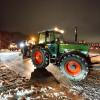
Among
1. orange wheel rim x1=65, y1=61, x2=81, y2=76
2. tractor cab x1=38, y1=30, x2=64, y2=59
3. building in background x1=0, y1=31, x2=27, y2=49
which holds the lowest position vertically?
orange wheel rim x1=65, y1=61, x2=81, y2=76

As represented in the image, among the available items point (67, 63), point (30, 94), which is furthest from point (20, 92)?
point (67, 63)

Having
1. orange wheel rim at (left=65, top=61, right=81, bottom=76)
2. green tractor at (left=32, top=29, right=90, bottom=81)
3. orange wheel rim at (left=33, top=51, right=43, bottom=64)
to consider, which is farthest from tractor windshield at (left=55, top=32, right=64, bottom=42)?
orange wheel rim at (left=65, top=61, right=81, bottom=76)

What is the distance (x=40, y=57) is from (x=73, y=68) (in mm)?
3421

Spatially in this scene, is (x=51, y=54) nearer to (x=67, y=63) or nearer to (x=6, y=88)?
(x=67, y=63)

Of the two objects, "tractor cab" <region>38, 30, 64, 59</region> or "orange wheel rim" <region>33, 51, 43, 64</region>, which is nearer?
"tractor cab" <region>38, 30, 64, 59</region>

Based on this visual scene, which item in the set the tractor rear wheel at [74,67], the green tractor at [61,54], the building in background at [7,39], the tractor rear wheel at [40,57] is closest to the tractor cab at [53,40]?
the green tractor at [61,54]

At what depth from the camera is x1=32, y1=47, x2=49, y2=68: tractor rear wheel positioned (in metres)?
10.3

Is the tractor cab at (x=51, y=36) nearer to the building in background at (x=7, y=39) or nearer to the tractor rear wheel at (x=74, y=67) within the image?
the tractor rear wheel at (x=74, y=67)

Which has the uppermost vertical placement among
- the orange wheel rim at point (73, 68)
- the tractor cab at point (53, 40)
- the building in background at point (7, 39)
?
the building in background at point (7, 39)

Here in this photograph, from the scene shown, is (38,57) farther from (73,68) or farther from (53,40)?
(73,68)

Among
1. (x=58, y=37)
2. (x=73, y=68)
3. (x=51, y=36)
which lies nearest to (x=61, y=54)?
(x=58, y=37)

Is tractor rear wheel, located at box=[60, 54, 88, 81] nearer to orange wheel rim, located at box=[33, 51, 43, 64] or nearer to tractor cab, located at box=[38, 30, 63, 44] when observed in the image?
tractor cab, located at box=[38, 30, 63, 44]

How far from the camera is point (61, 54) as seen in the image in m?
9.90

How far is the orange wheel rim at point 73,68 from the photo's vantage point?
776cm
